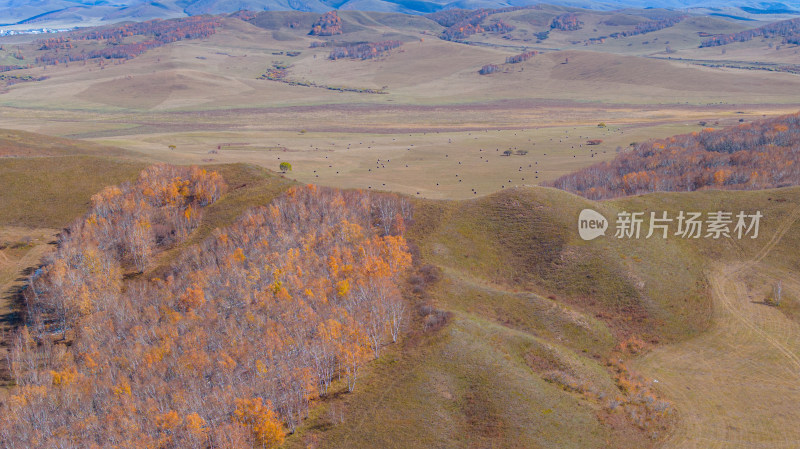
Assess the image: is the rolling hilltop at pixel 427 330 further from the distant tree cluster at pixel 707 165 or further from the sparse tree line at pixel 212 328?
the distant tree cluster at pixel 707 165

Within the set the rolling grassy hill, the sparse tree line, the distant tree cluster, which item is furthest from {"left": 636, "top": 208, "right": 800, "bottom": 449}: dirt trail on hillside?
the distant tree cluster

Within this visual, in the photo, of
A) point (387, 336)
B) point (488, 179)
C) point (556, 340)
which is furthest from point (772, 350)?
point (488, 179)

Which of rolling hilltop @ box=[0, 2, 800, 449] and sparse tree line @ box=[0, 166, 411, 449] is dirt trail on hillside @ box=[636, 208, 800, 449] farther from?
sparse tree line @ box=[0, 166, 411, 449]

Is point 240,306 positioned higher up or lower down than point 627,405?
higher up

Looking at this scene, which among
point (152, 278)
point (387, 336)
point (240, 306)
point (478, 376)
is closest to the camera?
point (478, 376)

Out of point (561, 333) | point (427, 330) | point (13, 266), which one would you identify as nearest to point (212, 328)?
point (427, 330)

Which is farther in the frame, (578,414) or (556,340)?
(556,340)

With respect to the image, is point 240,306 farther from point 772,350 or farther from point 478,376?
point 772,350

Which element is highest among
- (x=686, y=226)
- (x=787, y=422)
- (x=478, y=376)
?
(x=686, y=226)
